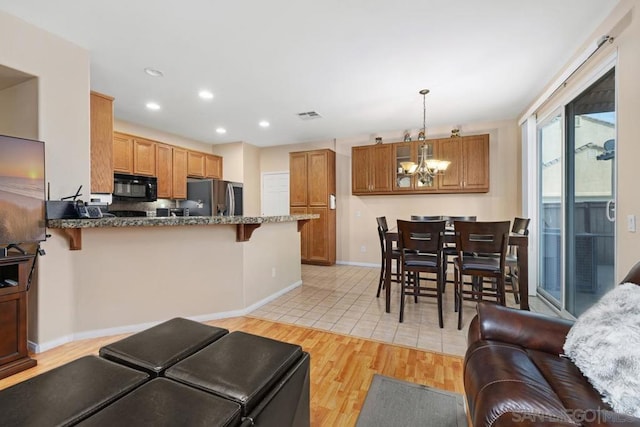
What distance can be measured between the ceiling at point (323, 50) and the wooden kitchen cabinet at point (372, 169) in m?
0.99

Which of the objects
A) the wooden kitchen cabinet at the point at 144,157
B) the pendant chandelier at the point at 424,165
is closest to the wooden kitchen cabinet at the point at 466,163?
the pendant chandelier at the point at 424,165

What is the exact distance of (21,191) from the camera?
1992 millimetres

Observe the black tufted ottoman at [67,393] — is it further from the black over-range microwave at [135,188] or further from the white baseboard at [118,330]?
the black over-range microwave at [135,188]

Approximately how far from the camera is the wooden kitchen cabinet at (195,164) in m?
5.29

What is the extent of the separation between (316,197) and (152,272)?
11.0 feet

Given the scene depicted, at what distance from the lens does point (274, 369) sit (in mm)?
1017

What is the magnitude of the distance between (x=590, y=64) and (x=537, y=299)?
2583 millimetres

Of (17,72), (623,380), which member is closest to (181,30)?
(17,72)

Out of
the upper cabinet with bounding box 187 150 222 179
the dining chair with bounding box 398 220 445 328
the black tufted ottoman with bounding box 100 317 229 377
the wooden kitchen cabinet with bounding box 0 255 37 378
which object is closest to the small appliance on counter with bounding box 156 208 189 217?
the upper cabinet with bounding box 187 150 222 179

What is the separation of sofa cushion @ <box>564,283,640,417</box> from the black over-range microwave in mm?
5065

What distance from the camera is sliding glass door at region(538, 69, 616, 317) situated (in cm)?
224

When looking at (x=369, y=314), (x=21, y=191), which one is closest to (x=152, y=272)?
(x=21, y=191)

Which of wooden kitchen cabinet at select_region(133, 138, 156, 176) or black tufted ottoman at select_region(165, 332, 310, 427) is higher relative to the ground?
wooden kitchen cabinet at select_region(133, 138, 156, 176)

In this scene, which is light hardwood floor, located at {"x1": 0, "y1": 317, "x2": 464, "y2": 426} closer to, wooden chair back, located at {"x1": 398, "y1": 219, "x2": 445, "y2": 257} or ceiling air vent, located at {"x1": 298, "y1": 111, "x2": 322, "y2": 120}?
wooden chair back, located at {"x1": 398, "y1": 219, "x2": 445, "y2": 257}
